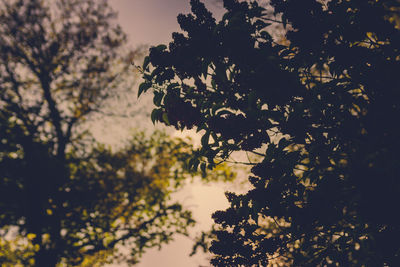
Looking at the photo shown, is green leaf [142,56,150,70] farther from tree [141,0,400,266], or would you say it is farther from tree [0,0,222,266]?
tree [0,0,222,266]

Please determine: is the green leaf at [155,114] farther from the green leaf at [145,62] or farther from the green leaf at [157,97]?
the green leaf at [145,62]

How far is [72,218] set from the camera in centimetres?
1073

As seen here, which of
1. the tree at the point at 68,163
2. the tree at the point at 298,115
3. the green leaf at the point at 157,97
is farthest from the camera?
the tree at the point at 68,163

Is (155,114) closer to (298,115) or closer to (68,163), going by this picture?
(298,115)

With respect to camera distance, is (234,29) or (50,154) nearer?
(234,29)

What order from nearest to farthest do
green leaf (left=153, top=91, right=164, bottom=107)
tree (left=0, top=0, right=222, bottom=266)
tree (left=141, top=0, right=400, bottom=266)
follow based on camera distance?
1. tree (left=141, top=0, right=400, bottom=266)
2. green leaf (left=153, top=91, right=164, bottom=107)
3. tree (left=0, top=0, right=222, bottom=266)

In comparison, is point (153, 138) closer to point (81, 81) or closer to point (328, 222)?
point (81, 81)

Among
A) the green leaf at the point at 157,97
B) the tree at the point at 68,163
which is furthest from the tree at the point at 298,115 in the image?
the tree at the point at 68,163

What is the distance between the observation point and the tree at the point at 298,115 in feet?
6.93

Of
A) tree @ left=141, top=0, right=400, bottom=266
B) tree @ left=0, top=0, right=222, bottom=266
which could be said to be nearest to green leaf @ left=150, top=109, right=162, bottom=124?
tree @ left=141, top=0, right=400, bottom=266

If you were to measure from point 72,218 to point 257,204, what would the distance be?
35.7ft

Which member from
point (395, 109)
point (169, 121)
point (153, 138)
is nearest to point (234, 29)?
point (169, 121)

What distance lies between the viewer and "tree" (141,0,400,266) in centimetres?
211

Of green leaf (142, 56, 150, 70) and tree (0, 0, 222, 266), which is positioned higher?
tree (0, 0, 222, 266)
